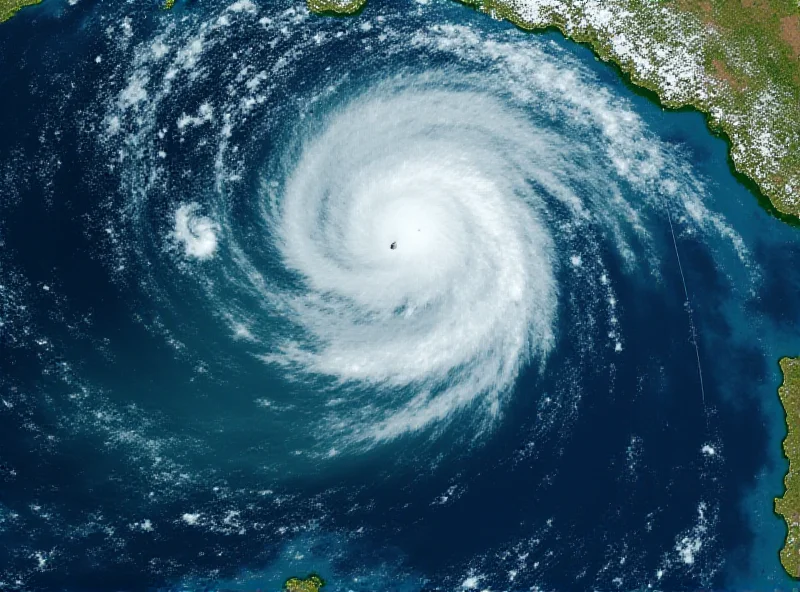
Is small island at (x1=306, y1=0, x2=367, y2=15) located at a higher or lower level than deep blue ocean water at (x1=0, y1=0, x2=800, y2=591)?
higher

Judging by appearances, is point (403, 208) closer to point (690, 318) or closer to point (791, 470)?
point (690, 318)

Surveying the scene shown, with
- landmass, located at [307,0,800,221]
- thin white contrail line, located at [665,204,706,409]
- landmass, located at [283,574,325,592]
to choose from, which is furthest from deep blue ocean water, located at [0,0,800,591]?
landmass, located at [307,0,800,221]

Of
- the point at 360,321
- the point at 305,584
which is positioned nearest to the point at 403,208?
the point at 360,321

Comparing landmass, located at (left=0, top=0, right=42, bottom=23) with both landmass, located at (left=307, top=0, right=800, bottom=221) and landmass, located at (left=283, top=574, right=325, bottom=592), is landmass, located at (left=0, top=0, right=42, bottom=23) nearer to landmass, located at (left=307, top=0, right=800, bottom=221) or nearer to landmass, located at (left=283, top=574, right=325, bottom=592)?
landmass, located at (left=307, top=0, right=800, bottom=221)

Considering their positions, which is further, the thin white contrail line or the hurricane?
the thin white contrail line

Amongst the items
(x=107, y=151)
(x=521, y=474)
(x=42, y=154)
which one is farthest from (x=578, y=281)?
(x=42, y=154)

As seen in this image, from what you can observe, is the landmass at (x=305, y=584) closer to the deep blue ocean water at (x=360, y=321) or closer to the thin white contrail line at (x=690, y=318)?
Result: the deep blue ocean water at (x=360, y=321)

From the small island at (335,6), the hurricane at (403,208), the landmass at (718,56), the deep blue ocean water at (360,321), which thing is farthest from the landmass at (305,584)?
the landmass at (718,56)
